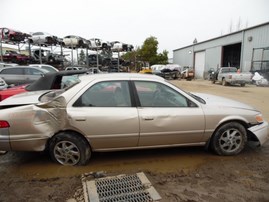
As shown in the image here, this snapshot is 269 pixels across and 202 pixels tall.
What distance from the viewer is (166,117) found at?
3492 millimetres

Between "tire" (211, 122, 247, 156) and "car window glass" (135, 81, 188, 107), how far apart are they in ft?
2.71

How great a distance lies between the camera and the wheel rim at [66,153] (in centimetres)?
341

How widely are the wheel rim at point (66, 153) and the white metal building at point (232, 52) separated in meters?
21.6

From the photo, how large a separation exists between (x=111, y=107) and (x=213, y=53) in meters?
28.8

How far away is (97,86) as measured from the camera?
3.49 meters

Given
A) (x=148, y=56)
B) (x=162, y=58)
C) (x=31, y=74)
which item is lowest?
(x=31, y=74)

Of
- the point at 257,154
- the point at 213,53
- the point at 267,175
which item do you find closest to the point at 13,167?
the point at 267,175

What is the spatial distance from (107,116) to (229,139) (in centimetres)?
221

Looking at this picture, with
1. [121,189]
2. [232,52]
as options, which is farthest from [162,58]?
[121,189]

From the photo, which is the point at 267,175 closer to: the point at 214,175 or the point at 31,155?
the point at 214,175

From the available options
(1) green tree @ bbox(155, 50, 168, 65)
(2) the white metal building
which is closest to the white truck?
(2) the white metal building

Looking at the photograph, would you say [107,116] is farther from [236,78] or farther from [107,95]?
[236,78]

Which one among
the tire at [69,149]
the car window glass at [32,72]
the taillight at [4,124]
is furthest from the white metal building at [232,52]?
the taillight at [4,124]

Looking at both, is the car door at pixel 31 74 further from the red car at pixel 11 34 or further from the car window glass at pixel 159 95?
the red car at pixel 11 34
